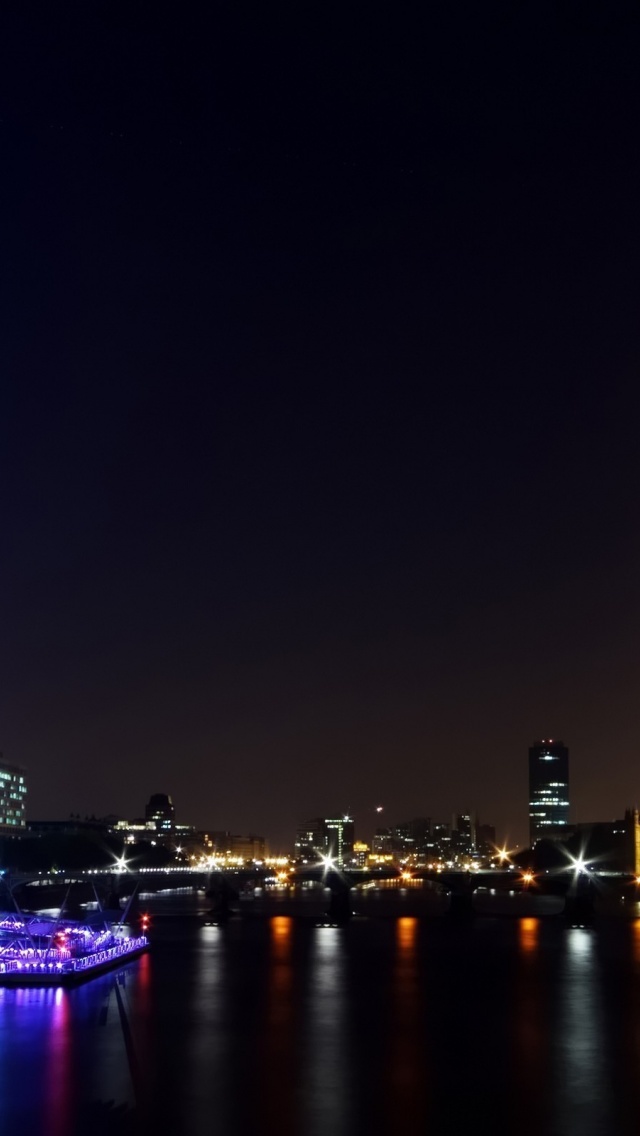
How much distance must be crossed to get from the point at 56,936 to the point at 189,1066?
106ft

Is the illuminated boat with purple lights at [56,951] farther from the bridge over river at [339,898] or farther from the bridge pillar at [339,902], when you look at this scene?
the bridge pillar at [339,902]

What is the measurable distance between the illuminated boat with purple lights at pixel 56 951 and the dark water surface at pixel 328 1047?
164cm

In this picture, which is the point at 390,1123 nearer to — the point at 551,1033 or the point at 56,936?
the point at 551,1033

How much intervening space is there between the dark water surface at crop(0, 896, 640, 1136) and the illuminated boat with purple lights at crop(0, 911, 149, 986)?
1639mm

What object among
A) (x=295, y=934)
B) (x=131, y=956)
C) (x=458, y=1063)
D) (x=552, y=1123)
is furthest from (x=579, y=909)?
(x=552, y=1123)

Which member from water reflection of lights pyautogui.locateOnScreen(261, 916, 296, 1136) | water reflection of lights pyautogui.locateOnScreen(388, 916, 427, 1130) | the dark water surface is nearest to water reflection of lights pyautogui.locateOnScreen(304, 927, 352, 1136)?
the dark water surface

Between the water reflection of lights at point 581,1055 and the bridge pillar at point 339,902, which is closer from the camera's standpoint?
the water reflection of lights at point 581,1055

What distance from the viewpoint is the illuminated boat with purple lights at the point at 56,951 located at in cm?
6391

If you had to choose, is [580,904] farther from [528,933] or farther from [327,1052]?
[327,1052]

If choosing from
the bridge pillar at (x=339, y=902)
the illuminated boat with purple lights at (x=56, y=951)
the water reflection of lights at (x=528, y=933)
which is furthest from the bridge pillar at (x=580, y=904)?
the illuminated boat with purple lights at (x=56, y=951)

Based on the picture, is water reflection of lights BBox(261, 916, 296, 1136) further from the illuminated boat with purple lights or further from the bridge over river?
the bridge over river

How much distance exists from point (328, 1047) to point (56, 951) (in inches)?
1063

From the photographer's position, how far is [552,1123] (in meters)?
33.5

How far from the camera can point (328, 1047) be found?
45.6 m
